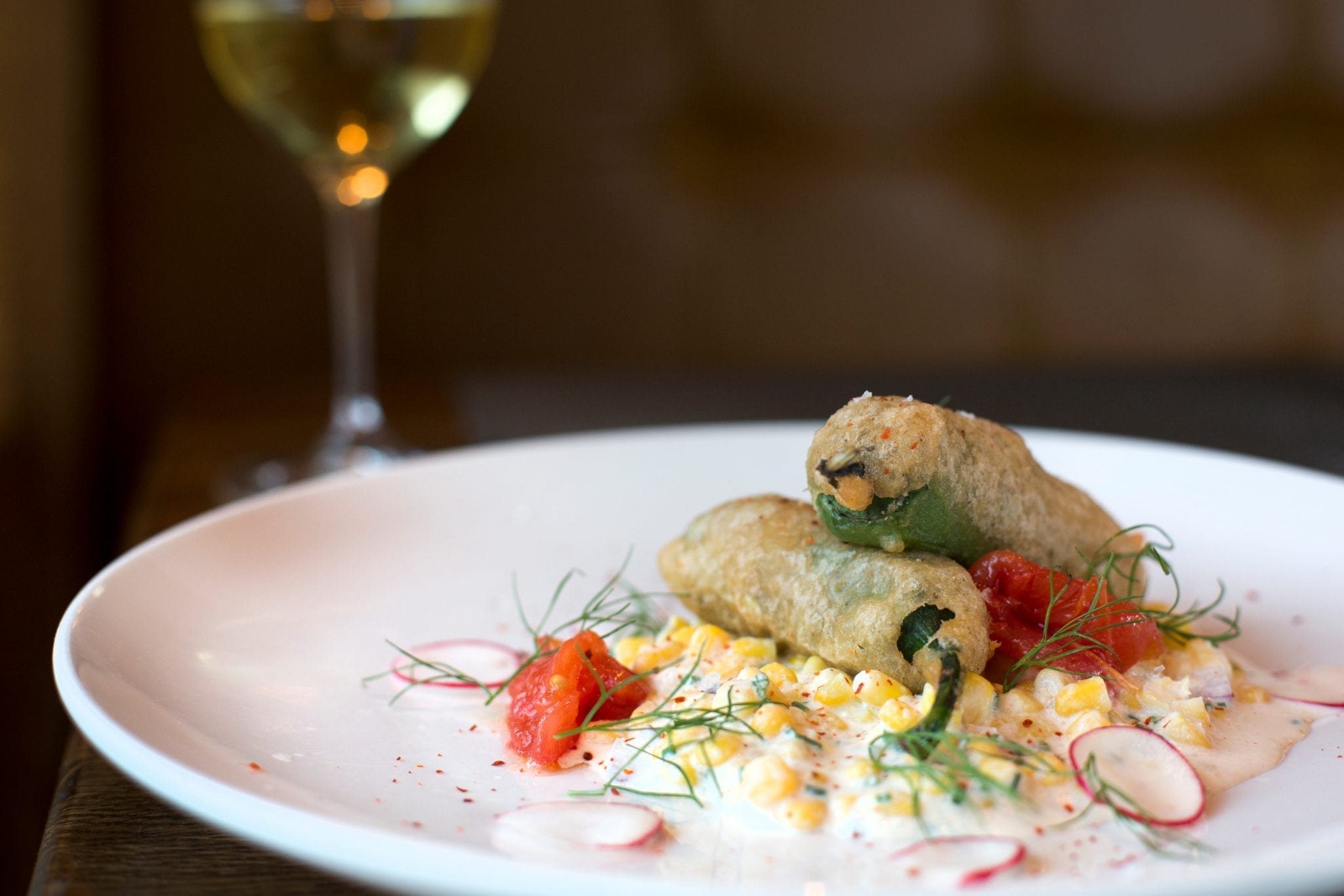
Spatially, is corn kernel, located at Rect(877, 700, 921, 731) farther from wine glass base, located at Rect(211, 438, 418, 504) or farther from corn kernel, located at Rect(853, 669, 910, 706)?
wine glass base, located at Rect(211, 438, 418, 504)

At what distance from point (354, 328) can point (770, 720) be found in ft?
5.74

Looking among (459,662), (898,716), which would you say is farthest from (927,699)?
(459,662)

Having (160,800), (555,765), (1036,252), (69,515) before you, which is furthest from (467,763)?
(1036,252)

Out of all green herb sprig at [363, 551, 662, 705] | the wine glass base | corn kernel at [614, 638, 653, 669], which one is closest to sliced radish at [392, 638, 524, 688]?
green herb sprig at [363, 551, 662, 705]

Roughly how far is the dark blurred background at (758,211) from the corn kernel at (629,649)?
206cm

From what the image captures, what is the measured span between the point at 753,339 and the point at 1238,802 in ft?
10.6

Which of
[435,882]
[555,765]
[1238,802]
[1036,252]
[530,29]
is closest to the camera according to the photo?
Result: [435,882]

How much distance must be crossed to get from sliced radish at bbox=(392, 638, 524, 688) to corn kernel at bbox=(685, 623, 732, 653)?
188mm

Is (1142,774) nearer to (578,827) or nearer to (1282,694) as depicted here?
(1282,694)

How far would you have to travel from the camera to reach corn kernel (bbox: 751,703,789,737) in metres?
Result: 1.08

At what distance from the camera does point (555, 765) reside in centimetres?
112

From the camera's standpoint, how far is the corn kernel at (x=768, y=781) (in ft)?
3.22

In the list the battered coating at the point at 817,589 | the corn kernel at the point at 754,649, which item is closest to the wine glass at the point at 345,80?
the battered coating at the point at 817,589

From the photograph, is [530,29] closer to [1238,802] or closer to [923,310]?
[923,310]
